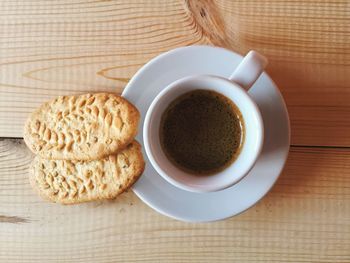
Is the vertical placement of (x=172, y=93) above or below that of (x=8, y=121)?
above

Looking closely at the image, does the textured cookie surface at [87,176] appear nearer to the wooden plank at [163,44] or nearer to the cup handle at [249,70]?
the wooden plank at [163,44]

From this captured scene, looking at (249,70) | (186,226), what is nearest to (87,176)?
(186,226)

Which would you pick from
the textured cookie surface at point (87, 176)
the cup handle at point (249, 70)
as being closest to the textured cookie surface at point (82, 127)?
the textured cookie surface at point (87, 176)

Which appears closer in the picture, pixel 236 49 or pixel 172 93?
pixel 172 93

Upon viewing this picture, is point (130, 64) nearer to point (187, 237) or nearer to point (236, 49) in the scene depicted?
point (236, 49)

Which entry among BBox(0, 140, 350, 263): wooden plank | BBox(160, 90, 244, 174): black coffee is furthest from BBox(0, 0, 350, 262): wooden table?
BBox(160, 90, 244, 174): black coffee

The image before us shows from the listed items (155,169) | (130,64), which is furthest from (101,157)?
(130,64)

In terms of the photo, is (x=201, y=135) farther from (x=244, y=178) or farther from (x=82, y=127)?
(x=82, y=127)
